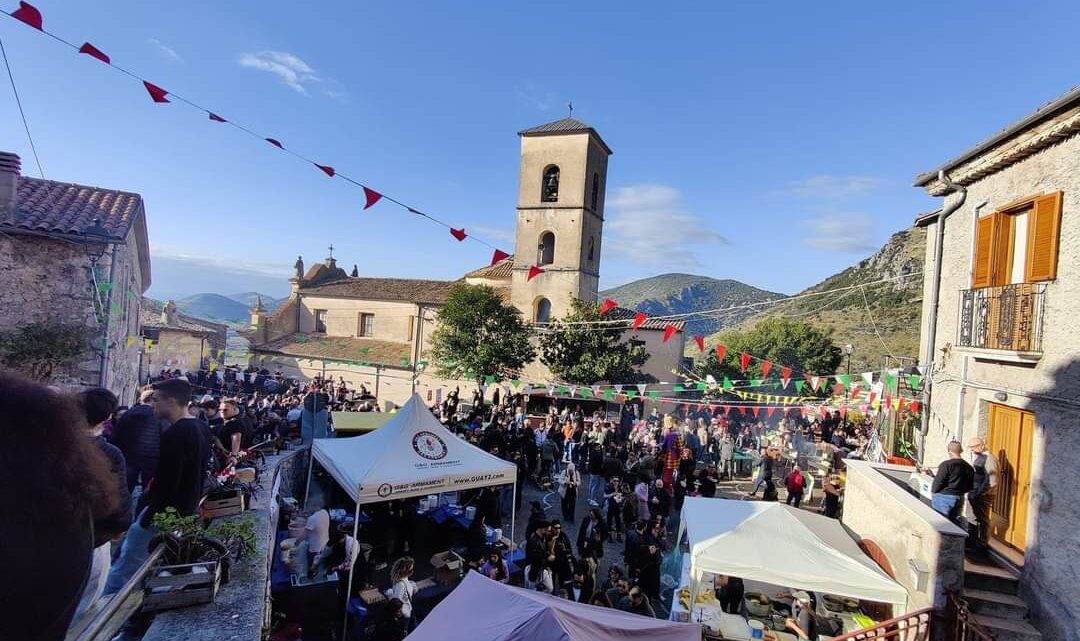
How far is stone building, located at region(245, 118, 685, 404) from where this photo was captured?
30.0 meters

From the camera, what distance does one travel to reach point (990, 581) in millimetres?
6680

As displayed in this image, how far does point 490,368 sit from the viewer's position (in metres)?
25.4

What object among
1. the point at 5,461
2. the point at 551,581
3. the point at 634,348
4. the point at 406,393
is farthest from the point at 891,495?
the point at 406,393

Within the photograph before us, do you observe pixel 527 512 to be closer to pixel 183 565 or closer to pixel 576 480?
pixel 576 480

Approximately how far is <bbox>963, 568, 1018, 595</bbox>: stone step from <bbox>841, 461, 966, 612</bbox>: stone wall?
591mm

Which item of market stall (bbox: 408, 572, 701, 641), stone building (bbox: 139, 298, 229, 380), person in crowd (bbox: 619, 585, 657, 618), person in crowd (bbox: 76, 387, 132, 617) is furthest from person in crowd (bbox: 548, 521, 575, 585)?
stone building (bbox: 139, 298, 229, 380)

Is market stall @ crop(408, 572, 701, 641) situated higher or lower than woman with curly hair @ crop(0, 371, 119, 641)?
lower

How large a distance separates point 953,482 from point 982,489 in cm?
72

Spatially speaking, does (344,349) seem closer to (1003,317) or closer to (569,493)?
(569,493)

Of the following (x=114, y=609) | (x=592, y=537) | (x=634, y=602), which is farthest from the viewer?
(x=592, y=537)

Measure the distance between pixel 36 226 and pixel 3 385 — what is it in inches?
484

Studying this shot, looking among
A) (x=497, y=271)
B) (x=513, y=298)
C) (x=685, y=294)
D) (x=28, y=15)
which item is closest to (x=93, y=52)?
(x=28, y=15)

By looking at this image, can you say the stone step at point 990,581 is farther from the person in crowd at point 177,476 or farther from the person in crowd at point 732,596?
the person in crowd at point 177,476

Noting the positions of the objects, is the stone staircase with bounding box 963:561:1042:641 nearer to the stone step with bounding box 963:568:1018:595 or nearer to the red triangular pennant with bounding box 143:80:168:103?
the stone step with bounding box 963:568:1018:595
